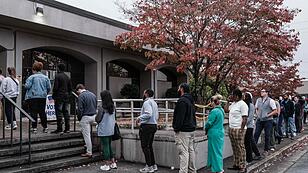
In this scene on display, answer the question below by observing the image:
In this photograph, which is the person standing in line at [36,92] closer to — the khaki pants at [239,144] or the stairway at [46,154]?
the stairway at [46,154]

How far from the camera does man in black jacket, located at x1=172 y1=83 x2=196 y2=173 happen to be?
7363mm

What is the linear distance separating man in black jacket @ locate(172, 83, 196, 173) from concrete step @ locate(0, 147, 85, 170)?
2693 mm

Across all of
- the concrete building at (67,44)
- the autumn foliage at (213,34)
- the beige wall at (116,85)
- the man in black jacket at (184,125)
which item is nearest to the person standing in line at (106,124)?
the man in black jacket at (184,125)

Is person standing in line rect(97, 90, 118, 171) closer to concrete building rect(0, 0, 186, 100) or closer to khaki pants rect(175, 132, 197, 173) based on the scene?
khaki pants rect(175, 132, 197, 173)

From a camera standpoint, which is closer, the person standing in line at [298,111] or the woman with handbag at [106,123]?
the woman with handbag at [106,123]

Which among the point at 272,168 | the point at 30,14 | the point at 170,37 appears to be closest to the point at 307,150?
the point at 272,168

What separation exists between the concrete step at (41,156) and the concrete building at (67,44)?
545cm

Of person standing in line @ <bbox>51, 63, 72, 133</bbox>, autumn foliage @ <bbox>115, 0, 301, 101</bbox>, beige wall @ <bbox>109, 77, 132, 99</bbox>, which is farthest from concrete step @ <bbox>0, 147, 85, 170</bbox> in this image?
beige wall @ <bbox>109, 77, 132, 99</bbox>

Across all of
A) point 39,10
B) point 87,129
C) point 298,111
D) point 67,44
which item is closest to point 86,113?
point 87,129

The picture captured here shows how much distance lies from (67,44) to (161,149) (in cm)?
849

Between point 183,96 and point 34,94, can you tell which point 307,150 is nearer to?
point 183,96

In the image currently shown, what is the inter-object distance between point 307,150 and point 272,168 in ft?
13.3

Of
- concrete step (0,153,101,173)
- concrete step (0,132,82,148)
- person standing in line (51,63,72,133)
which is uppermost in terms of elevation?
person standing in line (51,63,72,133)

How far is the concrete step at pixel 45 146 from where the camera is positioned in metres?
7.62
